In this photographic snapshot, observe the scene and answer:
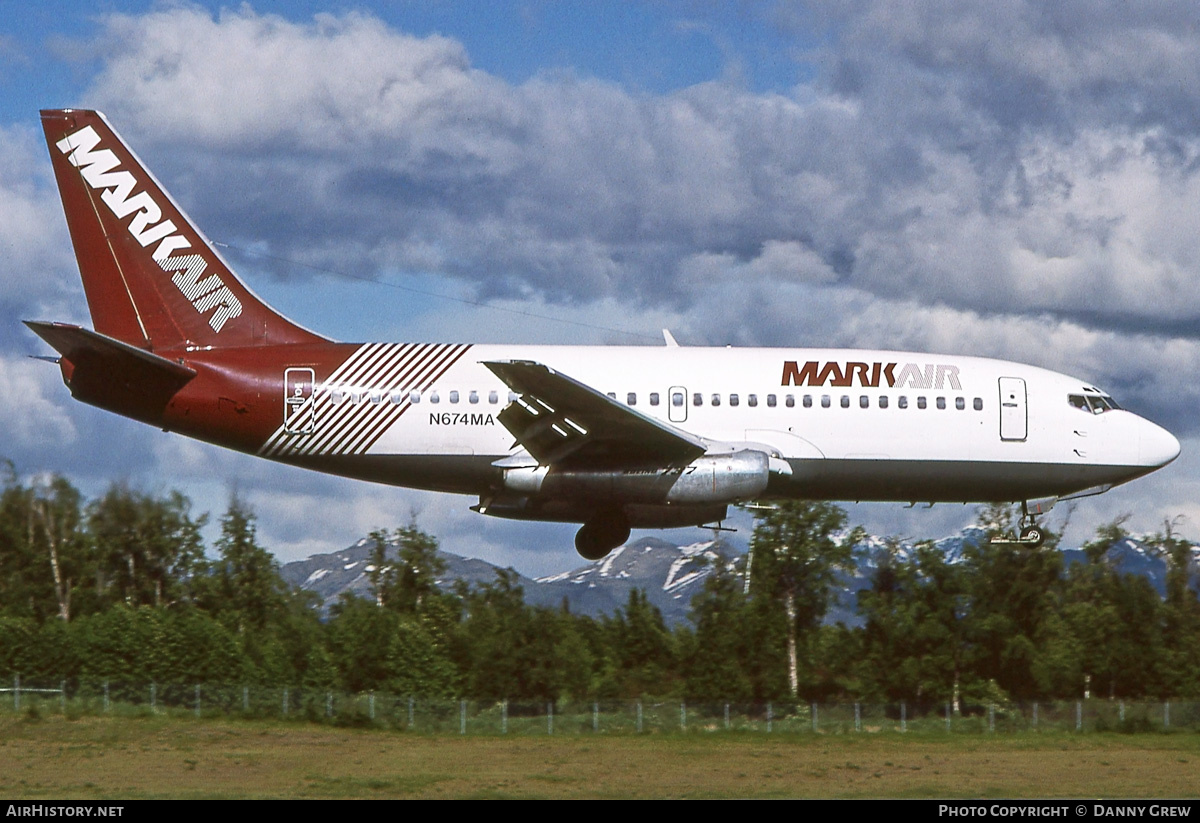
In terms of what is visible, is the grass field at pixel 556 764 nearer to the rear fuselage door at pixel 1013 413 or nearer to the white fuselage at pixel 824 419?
the white fuselage at pixel 824 419

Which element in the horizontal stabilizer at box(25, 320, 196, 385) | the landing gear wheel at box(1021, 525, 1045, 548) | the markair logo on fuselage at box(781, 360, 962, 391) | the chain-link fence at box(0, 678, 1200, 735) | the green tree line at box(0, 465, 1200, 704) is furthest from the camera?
the green tree line at box(0, 465, 1200, 704)

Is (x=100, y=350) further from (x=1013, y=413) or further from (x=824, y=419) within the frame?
(x=1013, y=413)

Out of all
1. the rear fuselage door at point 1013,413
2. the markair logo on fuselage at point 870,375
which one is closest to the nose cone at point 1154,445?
the rear fuselage door at point 1013,413

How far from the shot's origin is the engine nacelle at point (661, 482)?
3083cm

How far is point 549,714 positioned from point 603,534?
16.1m

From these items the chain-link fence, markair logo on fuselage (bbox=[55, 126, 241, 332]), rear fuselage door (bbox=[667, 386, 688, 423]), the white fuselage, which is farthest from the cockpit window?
markair logo on fuselage (bbox=[55, 126, 241, 332])

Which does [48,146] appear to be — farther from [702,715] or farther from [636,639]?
[636,639]

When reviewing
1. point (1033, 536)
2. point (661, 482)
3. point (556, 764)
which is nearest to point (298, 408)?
point (661, 482)

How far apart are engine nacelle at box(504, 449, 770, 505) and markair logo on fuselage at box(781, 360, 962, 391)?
8.85 ft

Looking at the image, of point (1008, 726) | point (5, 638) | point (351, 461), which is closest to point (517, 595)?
point (5, 638)

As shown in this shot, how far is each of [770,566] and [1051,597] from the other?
13.1m

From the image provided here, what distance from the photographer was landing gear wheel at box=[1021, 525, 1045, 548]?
109 ft

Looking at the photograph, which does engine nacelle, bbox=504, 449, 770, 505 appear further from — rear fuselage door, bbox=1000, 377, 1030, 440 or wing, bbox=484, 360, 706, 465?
rear fuselage door, bbox=1000, 377, 1030, 440

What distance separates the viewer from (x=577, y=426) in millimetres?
31078
